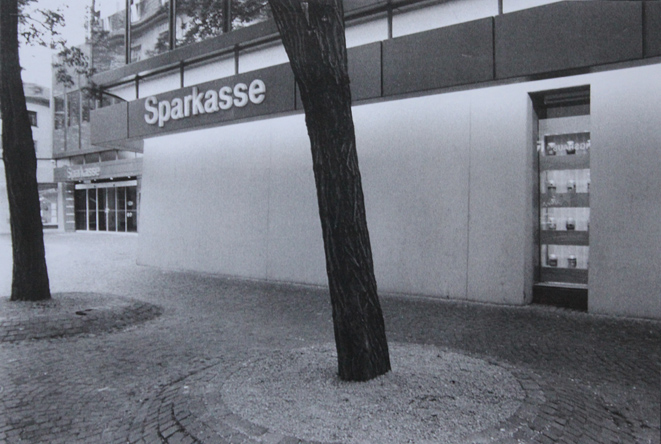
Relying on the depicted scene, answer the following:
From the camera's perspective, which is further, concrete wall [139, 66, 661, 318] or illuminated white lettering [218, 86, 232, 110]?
illuminated white lettering [218, 86, 232, 110]

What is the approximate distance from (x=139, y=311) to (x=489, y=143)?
593 centimetres

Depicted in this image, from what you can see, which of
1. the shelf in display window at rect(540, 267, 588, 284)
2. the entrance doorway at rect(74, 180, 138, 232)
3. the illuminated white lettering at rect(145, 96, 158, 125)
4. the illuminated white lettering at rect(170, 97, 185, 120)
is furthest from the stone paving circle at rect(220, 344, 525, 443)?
the entrance doorway at rect(74, 180, 138, 232)

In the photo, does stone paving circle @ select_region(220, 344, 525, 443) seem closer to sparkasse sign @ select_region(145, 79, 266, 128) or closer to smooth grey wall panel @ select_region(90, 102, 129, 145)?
sparkasse sign @ select_region(145, 79, 266, 128)

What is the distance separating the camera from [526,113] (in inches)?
288

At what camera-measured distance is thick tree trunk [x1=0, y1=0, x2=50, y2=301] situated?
742cm

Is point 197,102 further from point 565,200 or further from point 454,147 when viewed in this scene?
point 565,200

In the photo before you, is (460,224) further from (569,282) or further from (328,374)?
(328,374)

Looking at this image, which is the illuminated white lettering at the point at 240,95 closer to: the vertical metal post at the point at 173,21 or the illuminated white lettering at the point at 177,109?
the illuminated white lettering at the point at 177,109

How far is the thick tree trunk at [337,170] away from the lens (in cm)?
385

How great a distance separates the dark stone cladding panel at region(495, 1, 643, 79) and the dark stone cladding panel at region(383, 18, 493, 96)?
0.22 m

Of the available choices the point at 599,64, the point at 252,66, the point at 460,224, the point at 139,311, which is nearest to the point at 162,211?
the point at 252,66

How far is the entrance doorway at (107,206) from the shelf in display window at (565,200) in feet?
73.4

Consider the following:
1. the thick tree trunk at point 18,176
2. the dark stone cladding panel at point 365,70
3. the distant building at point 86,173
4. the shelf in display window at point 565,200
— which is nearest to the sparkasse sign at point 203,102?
the dark stone cladding panel at point 365,70

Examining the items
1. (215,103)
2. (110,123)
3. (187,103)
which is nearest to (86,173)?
(110,123)
